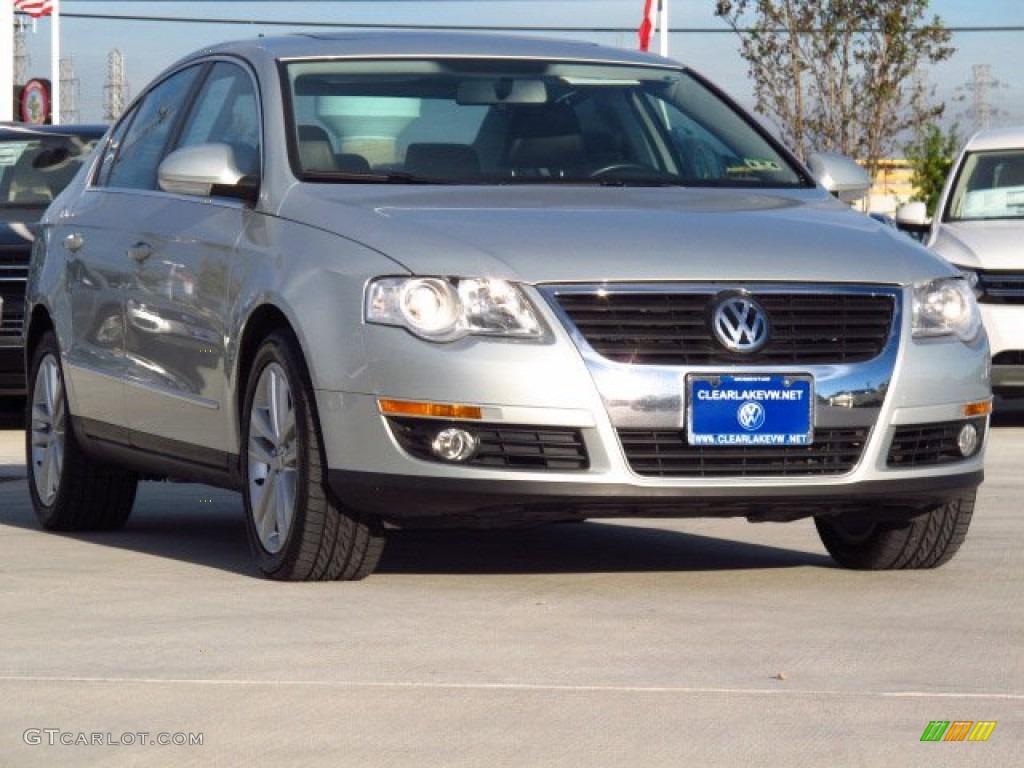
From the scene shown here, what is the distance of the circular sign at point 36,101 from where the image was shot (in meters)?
36.1

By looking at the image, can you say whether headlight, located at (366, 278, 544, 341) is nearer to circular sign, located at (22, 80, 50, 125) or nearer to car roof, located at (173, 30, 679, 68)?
car roof, located at (173, 30, 679, 68)

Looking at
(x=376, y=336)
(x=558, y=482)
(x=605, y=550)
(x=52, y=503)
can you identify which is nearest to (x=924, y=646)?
(x=558, y=482)

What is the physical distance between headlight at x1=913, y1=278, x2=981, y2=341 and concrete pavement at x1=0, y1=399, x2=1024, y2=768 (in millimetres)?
764

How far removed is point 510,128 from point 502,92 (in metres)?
0.17

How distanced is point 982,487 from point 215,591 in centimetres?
489

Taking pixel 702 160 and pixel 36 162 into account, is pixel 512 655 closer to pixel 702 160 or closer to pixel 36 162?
pixel 702 160

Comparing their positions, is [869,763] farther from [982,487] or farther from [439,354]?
[982,487]

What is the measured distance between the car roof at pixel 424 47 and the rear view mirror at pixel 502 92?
0.56 ft

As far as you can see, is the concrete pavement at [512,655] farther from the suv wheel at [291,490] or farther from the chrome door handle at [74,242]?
the chrome door handle at [74,242]

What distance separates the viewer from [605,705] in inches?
222

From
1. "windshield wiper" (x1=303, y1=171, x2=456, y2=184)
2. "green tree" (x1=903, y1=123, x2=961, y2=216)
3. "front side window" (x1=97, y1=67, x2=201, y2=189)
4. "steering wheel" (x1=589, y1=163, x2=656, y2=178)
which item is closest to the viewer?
"windshield wiper" (x1=303, y1=171, x2=456, y2=184)

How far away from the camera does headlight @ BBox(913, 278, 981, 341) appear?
7.67m

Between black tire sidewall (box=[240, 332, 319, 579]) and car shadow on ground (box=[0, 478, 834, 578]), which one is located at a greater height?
black tire sidewall (box=[240, 332, 319, 579])

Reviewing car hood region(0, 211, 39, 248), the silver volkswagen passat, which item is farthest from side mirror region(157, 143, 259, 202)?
car hood region(0, 211, 39, 248)
